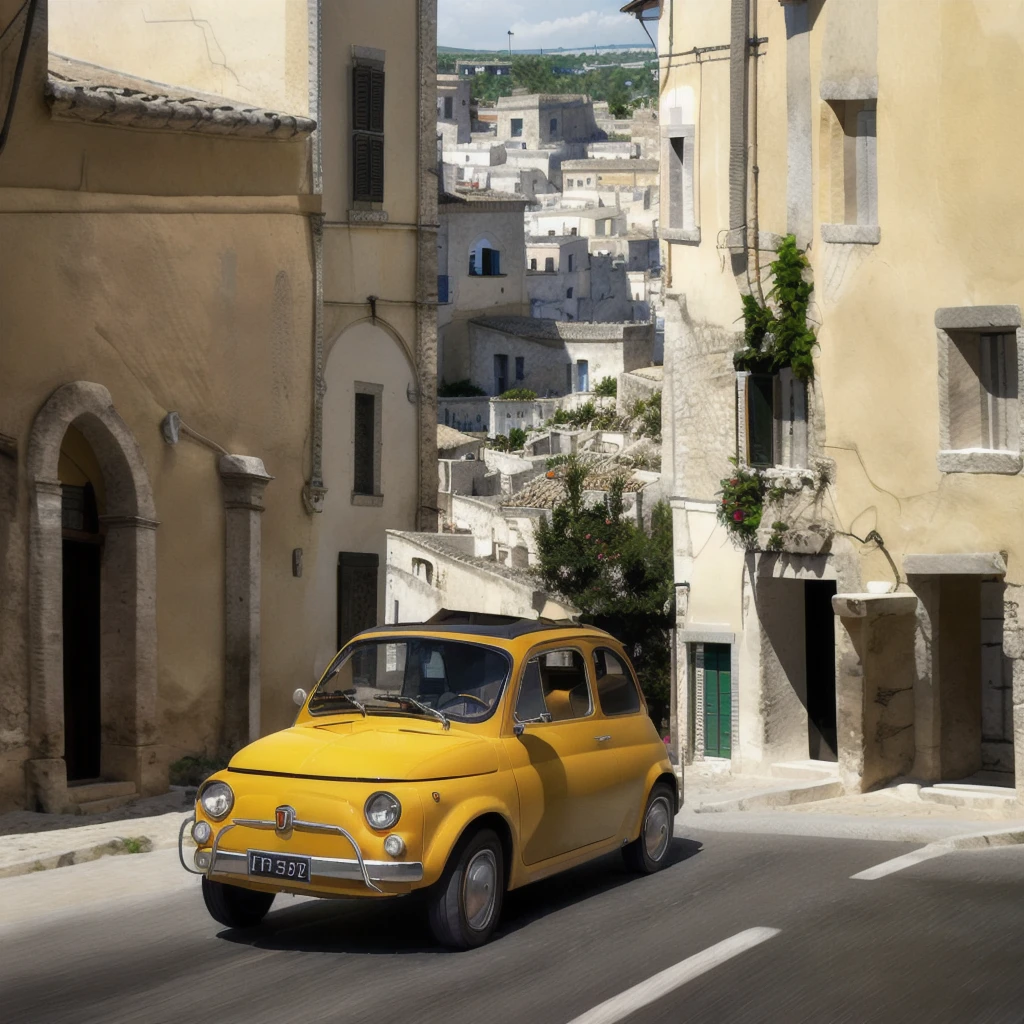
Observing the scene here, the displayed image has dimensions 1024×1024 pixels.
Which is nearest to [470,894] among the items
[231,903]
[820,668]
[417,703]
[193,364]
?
[417,703]

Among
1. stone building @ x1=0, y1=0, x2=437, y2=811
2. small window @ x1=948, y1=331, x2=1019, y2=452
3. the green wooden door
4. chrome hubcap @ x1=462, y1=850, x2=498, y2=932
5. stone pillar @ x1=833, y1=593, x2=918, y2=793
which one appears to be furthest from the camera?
the green wooden door

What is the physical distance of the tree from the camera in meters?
40.9

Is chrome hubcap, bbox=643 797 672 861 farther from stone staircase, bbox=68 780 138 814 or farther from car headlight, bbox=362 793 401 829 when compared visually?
stone staircase, bbox=68 780 138 814

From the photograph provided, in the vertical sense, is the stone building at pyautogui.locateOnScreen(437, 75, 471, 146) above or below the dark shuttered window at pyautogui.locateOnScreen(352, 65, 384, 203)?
above

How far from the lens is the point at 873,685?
66.6ft

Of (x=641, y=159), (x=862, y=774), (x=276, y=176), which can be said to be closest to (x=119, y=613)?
(x=276, y=176)

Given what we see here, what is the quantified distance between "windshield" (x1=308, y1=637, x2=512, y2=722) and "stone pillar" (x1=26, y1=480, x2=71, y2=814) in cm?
522

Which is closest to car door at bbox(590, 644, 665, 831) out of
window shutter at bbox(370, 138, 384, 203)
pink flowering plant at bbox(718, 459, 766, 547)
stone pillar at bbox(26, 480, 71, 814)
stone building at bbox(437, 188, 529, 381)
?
stone pillar at bbox(26, 480, 71, 814)

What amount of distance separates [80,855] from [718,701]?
12.5m

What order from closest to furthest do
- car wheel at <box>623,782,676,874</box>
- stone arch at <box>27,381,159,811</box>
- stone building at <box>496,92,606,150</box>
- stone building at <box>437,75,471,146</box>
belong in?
car wheel at <box>623,782,676,874</box> < stone arch at <box>27,381,159,811</box> < stone building at <box>437,75,471,146</box> < stone building at <box>496,92,606,150</box>

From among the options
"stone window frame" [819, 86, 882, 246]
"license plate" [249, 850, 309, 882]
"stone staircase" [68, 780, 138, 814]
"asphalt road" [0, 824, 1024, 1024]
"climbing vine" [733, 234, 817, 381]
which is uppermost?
"stone window frame" [819, 86, 882, 246]

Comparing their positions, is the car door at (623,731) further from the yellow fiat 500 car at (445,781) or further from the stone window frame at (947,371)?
the stone window frame at (947,371)

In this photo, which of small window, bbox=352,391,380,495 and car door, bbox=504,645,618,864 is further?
small window, bbox=352,391,380,495

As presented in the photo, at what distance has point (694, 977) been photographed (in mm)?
9445
